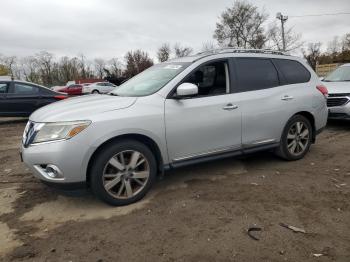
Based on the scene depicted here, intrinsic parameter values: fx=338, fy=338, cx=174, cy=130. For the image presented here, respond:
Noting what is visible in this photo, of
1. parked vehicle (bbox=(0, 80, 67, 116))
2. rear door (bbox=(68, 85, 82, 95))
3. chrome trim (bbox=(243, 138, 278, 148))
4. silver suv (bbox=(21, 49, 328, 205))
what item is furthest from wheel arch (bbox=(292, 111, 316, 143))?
rear door (bbox=(68, 85, 82, 95))

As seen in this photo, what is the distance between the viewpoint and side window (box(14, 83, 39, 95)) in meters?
10.4

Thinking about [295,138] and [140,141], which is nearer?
[140,141]

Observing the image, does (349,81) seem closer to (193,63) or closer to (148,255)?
A: (193,63)

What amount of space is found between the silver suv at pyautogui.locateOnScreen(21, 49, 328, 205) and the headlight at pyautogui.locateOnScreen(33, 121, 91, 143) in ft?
0.03

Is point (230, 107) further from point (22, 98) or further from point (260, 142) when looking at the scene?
point (22, 98)

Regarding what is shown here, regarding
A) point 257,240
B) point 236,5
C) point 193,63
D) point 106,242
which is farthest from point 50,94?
point 236,5

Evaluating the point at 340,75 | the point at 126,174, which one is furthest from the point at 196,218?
the point at 340,75

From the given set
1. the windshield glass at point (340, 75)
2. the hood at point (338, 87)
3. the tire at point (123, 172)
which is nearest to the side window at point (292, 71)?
the tire at point (123, 172)

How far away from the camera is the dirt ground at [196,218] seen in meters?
2.94

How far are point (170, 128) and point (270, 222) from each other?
152 cm

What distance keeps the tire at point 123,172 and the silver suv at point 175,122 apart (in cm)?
1

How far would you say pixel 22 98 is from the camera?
34.0ft

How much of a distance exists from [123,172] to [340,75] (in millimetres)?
7702

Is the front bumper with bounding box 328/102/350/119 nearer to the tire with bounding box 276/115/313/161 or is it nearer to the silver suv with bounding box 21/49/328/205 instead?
the silver suv with bounding box 21/49/328/205
